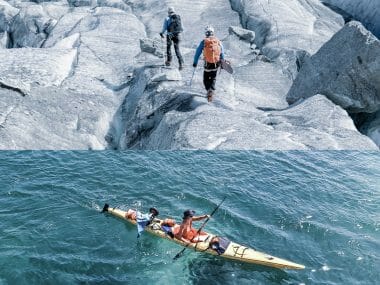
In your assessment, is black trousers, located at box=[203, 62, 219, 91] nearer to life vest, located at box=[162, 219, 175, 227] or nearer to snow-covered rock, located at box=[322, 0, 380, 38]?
life vest, located at box=[162, 219, 175, 227]

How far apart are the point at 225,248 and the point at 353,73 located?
36.8ft

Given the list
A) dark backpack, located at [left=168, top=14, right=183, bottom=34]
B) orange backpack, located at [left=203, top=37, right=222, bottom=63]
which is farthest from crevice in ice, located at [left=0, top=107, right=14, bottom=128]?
orange backpack, located at [left=203, top=37, right=222, bottom=63]

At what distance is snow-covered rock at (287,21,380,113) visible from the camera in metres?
22.2

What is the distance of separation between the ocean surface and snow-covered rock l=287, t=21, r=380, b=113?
2610 mm

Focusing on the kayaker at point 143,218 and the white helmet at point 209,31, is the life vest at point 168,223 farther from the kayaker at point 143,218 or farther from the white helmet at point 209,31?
the white helmet at point 209,31

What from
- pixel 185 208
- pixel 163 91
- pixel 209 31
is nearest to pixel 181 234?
pixel 185 208

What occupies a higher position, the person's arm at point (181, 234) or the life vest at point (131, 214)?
the person's arm at point (181, 234)

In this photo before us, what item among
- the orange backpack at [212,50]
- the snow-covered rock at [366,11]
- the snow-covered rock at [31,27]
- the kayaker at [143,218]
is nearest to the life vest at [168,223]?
the kayaker at [143,218]

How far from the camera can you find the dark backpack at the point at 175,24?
22.0 meters

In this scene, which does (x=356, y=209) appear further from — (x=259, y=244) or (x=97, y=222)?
(x=97, y=222)

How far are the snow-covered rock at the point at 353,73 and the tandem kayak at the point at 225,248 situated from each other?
9.90 meters

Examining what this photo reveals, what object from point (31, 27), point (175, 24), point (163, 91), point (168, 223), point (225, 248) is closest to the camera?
point (225, 248)

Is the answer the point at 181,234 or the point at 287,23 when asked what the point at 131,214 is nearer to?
the point at 181,234

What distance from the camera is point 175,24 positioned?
22.2 metres
